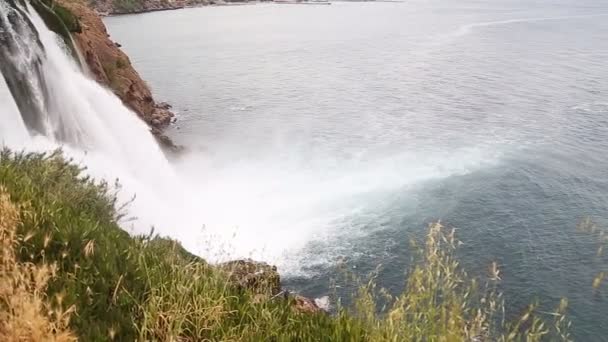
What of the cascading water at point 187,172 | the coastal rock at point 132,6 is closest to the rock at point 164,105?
the cascading water at point 187,172

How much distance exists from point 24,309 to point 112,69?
32984mm

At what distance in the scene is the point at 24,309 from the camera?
14.6 ft

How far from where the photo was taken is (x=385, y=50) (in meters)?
68.0

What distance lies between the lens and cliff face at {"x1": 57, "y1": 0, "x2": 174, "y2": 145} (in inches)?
1228

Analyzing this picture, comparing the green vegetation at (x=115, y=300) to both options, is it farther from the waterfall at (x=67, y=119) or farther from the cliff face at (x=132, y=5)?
the cliff face at (x=132, y=5)

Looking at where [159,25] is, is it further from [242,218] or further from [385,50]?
[242,218]

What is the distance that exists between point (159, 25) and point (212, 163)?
214 feet

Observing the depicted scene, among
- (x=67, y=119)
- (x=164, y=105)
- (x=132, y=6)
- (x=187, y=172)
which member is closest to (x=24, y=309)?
(x=67, y=119)

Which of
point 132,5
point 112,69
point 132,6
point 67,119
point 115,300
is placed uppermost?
point 115,300

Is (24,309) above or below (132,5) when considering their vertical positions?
above

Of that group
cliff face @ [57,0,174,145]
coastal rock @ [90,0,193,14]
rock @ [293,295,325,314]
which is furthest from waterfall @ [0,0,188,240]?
coastal rock @ [90,0,193,14]

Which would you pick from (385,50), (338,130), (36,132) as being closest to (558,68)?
(385,50)

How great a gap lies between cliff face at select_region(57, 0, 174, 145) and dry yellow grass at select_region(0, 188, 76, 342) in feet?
89.6

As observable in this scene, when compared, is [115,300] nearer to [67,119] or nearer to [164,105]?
[67,119]
